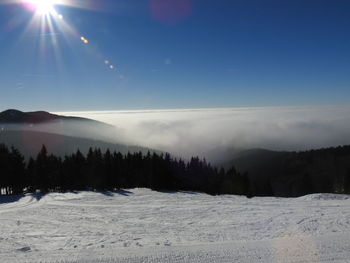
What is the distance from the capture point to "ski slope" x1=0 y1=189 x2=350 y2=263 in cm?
935

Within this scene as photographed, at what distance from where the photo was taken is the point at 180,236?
12375 mm

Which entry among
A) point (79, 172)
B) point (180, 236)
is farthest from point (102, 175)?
point (180, 236)

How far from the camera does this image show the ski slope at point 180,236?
9.35 m

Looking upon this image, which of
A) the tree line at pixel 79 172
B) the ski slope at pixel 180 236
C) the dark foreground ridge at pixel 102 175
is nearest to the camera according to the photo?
the ski slope at pixel 180 236

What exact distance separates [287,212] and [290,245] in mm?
7939

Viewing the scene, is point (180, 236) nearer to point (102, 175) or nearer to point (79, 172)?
point (102, 175)

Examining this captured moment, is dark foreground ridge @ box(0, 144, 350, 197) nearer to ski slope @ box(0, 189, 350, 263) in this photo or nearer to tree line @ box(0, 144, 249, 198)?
tree line @ box(0, 144, 249, 198)

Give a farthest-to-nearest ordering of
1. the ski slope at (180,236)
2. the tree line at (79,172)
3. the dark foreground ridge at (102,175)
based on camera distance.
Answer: the dark foreground ridge at (102,175)
the tree line at (79,172)
the ski slope at (180,236)

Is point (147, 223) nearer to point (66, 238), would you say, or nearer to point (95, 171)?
point (66, 238)

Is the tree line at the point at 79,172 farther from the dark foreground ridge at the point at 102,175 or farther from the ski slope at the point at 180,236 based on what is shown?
the ski slope at the point at 180,236

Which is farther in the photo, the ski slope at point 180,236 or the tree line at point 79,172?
the tree line at point 79,172

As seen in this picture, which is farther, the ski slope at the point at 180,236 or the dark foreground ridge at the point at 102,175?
the dark foreground ridge at the point at 102,175

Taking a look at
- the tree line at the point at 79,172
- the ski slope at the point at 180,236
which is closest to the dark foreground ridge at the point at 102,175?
the tree line at the point at 79,172

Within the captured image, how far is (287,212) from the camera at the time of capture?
17828 mm
